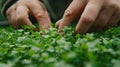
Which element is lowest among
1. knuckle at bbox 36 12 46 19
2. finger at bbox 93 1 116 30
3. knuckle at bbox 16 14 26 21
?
finger at bbox 93 1 116 30

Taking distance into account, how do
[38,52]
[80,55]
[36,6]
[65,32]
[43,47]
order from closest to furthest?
[80,55], [38,52], [43,47], [65,32], [36,6]

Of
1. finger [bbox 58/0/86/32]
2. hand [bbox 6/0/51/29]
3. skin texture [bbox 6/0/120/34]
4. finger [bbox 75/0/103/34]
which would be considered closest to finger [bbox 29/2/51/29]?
hand [bbox 6/0/51/29]

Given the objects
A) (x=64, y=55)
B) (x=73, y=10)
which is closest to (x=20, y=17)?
(x=73, y=10)

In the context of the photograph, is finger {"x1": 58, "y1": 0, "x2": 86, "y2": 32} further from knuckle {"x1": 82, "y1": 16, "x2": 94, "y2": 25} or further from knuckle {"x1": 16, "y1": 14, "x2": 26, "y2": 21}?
knuckle {"x1": 16, "y1": 14, "x2": 26, "y2": 21}

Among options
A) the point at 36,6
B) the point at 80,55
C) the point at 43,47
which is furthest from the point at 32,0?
the point at 80,55

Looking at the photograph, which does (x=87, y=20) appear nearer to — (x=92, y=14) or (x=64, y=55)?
(x=92, y=14)

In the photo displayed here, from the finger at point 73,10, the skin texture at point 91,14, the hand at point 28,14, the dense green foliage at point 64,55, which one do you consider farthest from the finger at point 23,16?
the dense green foliage at point 64,55

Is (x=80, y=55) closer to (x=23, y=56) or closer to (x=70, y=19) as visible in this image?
(x=23, y=56)
